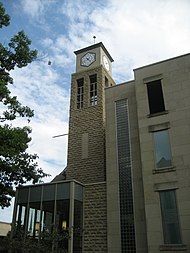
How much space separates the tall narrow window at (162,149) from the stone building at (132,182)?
0.05 meters

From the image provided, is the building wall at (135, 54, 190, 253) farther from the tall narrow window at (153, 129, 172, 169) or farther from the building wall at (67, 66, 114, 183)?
the building wall at (67, 66, 114, 183)

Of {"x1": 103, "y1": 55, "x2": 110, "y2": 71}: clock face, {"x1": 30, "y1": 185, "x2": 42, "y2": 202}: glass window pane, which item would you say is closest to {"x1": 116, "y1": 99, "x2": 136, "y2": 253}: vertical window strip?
{"x1": 30, "y1": 185, "x2": 42, "y2": 202}: glass window pane

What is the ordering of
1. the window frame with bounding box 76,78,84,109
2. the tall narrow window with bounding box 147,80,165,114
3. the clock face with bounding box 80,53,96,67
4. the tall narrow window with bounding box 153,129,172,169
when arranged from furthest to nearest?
the clock face with bounding box 80,53,96,67 → the window frame with bounding box 76,78,84,109 → the tall narrow window with bounding box 147,80,165,114 → the tall narrow window with bounding box 153,129,172,169

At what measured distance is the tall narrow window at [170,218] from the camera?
40.4ft

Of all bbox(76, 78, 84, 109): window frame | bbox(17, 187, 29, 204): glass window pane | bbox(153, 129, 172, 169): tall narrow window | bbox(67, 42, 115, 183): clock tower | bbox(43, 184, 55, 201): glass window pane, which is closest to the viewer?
bbox(153, 129, 172, 169): tall narrow window

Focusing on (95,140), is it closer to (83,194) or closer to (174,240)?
(83,194)

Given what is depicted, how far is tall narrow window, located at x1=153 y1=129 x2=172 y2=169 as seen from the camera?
1391 centimetres

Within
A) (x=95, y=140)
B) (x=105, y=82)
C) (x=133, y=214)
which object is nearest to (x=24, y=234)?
(x=133, y=214)

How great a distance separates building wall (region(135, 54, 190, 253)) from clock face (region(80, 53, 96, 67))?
702 centimetres

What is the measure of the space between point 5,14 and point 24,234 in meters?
10.7

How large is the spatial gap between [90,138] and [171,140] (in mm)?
6427

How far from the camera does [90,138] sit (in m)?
18.8

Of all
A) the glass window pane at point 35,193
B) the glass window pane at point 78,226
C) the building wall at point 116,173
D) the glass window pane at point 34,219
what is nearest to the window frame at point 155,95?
the building wall at point 116,173

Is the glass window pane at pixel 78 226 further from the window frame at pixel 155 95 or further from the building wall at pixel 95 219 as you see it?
the window frame at pixel 155 95
